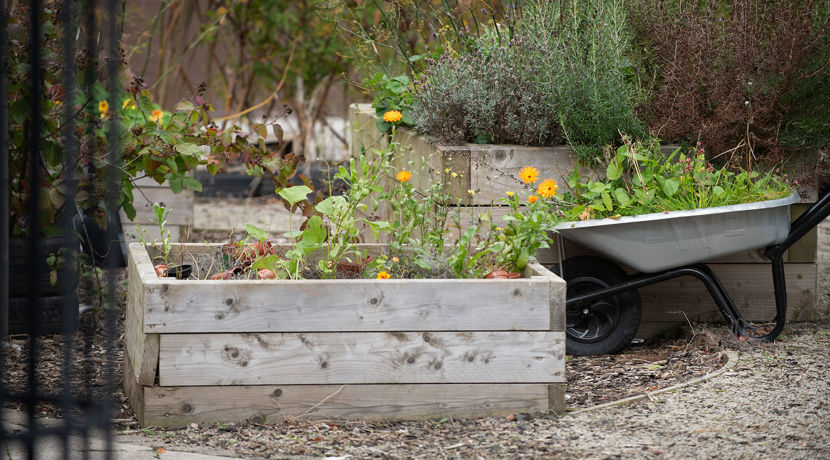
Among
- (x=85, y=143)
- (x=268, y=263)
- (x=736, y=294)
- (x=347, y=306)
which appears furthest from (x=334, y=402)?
(x=736, y=294)

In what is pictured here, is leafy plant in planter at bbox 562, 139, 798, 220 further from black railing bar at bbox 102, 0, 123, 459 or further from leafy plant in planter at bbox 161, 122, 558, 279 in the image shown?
black railing bar at bbox 102, 0, 123, 459

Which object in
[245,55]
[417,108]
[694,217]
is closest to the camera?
[694,217]

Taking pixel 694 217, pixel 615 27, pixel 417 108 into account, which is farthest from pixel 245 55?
pixel 694 217

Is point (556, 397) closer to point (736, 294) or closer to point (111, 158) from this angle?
point (736, 294)

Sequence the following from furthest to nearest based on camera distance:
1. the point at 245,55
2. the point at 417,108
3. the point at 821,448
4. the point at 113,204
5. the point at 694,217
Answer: the point at 245,55
the point at 417,108
the point at 694,217
the point at 821,448
the point at 113,204

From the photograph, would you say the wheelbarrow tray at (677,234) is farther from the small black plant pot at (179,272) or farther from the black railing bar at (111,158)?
the black railing bar at (111,158)

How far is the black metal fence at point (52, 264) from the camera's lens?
4.07 ft

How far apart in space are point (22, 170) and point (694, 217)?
7.14 feet

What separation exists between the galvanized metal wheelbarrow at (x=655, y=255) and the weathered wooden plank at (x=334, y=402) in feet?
1.82

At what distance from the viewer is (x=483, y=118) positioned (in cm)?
304

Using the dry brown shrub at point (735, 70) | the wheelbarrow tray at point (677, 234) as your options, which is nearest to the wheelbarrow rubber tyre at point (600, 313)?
the wheelbarrow tray at point (677, 234)

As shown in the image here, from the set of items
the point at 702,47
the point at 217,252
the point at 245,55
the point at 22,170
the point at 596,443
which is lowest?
the point at 596,443

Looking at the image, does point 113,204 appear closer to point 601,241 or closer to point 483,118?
point 601,241

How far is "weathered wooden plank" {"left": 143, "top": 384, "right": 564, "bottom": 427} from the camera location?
85.0 inches
